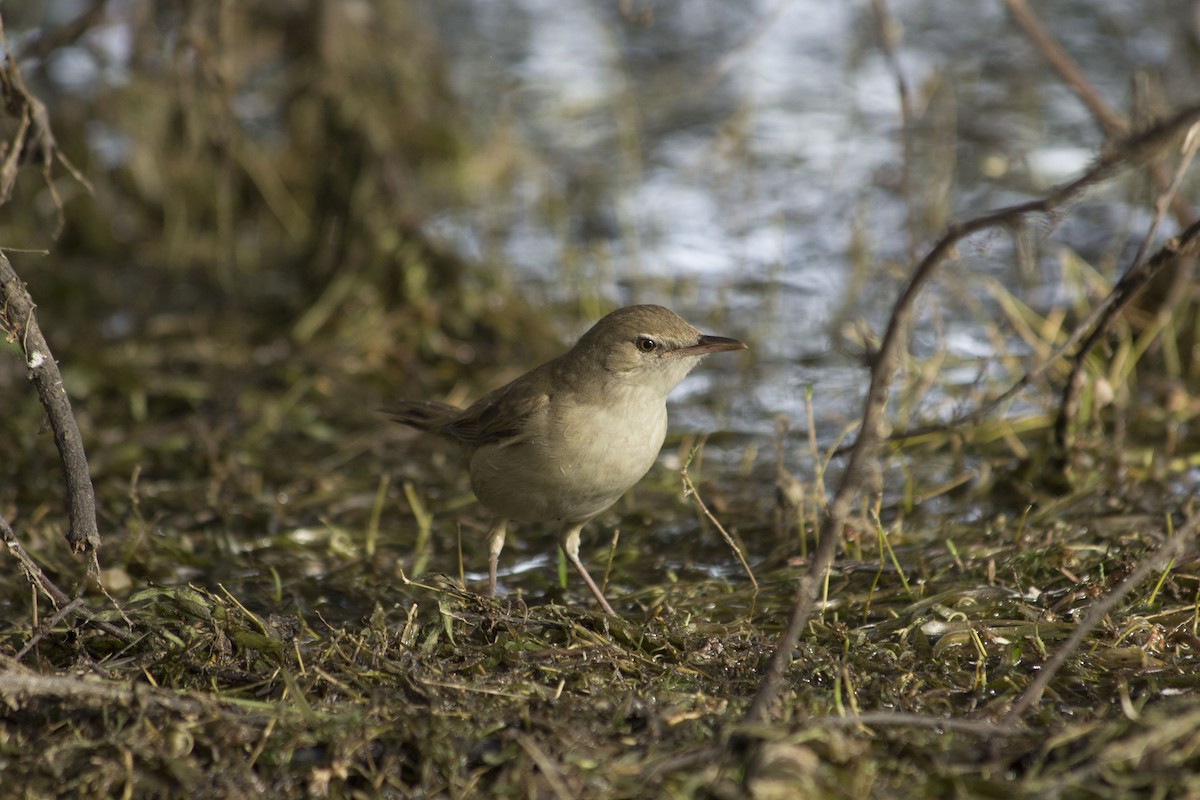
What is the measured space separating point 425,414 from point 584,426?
111 centimetres

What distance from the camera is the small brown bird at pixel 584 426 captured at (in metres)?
4.37

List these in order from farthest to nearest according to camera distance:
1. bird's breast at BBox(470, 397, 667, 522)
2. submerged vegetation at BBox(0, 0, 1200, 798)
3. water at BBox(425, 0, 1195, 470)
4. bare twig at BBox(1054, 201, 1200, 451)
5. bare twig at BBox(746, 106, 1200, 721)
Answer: water at BBox(425, 0, 1195, 470)
bird's breast at BBox(470, 397, 667, 522)
bare twig at BBox(1054, 201, 1200, 451)
submerged vegetation at BBox(0, 0, 1200, 798)
bare twig at BBox(746, 106, 1200, 721)

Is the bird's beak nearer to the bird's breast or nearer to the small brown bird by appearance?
the small brown bird

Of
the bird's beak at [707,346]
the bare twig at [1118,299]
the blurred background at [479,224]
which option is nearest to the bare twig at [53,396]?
the blurred background at [479,224]

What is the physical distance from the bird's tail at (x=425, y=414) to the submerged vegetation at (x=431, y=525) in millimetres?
273

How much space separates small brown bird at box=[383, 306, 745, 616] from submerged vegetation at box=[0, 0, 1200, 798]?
0.79 ft

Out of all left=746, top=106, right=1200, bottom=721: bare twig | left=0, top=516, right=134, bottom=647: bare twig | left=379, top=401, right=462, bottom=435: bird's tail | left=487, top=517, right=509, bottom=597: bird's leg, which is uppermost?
left=746, top=106, right=1200, bottom=721: bare twig

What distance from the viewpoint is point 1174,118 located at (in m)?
2.61

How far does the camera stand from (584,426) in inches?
174

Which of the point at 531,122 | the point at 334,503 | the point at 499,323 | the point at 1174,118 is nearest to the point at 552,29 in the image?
the point at 531,122

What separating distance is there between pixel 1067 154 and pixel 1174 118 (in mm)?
6534

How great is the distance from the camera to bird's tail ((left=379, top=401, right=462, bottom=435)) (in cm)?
514

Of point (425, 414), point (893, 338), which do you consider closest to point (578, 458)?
point (425, 414)

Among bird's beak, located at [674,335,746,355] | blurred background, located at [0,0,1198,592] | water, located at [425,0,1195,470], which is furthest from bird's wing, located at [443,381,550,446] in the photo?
water, located at [425,0,1195,470]
